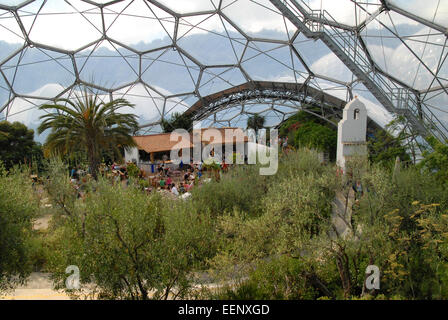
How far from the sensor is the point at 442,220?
6879mm

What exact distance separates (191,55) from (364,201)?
19647 mm

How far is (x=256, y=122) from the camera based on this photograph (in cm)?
3241

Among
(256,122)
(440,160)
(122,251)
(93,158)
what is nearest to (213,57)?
(256,122)

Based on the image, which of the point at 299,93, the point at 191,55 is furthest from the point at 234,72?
the point at 299,93

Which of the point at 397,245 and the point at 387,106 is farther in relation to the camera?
the point at 387,106

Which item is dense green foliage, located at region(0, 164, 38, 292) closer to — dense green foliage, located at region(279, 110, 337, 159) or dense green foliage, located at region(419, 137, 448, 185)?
dense green foliage, located at region(419, 137, 448, 185)

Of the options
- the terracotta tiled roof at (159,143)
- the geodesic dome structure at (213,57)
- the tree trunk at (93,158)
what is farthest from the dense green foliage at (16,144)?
the tree trunk at (93,158)

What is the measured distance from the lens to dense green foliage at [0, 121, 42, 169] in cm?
1916

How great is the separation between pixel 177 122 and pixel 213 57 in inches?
265

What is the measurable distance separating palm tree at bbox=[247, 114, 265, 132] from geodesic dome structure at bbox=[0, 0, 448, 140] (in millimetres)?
5120

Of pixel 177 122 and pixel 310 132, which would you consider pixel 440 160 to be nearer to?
pixel 310 132

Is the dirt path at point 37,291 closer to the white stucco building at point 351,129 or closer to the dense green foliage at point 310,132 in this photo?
the white stucco building at point 351,129

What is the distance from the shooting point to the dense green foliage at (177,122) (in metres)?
27.7

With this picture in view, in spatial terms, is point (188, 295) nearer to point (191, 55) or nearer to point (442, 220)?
point (442, 220)
